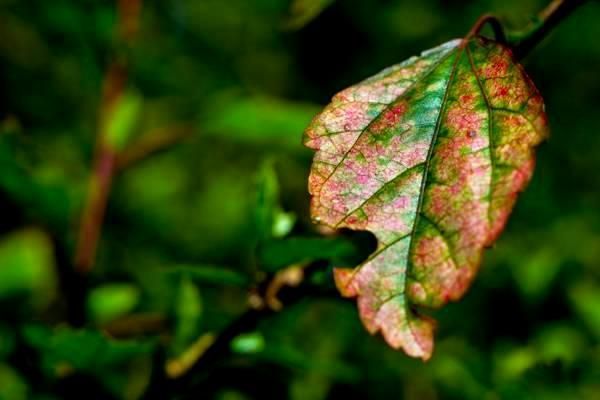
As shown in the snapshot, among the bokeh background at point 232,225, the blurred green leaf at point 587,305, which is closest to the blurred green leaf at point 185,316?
the bokeh background at point 232,225

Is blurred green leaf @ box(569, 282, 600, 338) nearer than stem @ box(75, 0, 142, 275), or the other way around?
stem @ box(75, 0, 142, 275)

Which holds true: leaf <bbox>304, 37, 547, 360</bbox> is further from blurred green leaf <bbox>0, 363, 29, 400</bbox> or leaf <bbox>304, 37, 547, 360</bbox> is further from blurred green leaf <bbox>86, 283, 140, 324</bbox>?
blurred green leaf <bbox>86, 283, 140, 324</bbox>

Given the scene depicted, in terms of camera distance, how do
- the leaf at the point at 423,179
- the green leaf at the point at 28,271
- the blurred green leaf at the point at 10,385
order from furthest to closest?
1. the green leaf at the point at 28,271
2. the blurred green leaf at the point at 10,385
3. the leaf at the point at 423,179

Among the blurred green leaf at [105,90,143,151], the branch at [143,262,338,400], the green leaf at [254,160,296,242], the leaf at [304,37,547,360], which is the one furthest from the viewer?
the blurred green leaf at [105,90,143,151]

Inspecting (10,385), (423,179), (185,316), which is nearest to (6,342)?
(10,385)

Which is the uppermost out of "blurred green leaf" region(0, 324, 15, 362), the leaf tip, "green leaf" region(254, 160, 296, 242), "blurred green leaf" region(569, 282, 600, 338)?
the leaf tip

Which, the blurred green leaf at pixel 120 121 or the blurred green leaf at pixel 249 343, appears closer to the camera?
the blurred green leaf at pixel 249 343

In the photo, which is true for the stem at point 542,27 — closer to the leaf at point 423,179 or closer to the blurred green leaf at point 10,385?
the leaf at point 423,179

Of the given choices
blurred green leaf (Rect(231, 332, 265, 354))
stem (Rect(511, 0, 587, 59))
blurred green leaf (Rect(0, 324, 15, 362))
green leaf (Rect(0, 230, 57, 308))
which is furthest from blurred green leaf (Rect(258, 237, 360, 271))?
green leaf (Rect(0, 230, 57, 308))

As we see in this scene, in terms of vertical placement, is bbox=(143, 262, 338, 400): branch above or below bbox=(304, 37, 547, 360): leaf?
below
